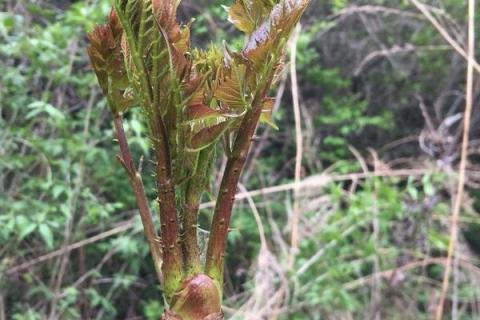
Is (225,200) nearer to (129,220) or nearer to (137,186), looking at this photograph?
(137,186)

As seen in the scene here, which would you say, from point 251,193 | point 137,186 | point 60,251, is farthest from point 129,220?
point 137,186

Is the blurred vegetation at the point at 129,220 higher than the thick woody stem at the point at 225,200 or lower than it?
lower

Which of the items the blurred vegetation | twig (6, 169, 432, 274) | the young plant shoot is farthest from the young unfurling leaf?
twig (6, 169, 432, 274)

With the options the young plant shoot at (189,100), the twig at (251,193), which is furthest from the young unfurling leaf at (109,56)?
the twig at (251,193)

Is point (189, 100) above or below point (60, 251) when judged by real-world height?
above

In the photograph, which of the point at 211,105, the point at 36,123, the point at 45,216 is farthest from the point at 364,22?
the point at 211,105

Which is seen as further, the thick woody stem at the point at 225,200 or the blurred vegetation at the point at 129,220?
the blurred vegetation at the point at 129,220

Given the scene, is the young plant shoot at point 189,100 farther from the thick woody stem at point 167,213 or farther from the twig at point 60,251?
the twig at point 60,251

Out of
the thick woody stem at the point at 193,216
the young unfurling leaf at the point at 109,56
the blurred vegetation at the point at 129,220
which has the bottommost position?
the blurred vegetation at the point at 129,220
